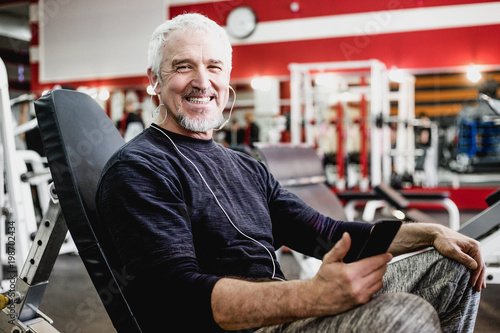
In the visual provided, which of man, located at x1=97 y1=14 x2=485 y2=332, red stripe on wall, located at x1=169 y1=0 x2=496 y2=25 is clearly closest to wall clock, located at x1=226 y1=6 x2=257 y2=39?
red stripe on wall, located at x1=169 y1=0 x2=496 y2=25

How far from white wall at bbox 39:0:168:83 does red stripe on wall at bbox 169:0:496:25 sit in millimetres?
661

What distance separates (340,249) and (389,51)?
22.6 feet

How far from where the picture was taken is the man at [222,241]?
0.80 m

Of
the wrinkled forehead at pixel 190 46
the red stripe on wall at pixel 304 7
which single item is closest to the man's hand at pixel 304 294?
the wrinkled forehead at pixel 190 46

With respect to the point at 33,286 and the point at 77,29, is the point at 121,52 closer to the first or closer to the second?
the point at 77,29

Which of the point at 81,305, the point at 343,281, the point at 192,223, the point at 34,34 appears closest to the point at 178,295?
the point at 192,223

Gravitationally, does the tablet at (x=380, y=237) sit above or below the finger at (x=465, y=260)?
above

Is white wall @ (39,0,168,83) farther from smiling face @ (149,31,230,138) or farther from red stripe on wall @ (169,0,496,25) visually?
smiling face @ (149,31,230,138)

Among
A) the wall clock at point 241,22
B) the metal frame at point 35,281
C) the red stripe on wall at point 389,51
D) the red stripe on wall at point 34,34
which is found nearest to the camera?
the metal frame at point 35,281

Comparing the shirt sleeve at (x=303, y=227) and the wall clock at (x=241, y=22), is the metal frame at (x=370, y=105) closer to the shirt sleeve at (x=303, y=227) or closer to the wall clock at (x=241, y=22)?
the wall clock at (x=241, y=22)

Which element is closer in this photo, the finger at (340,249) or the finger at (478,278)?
the finger at (340,249)

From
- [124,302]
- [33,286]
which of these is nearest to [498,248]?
[124,302]

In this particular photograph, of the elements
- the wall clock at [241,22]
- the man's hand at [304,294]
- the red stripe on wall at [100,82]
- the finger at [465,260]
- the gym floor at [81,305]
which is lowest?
the gym floor at [81,305]

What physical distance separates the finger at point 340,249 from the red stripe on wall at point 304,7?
6.64 m
